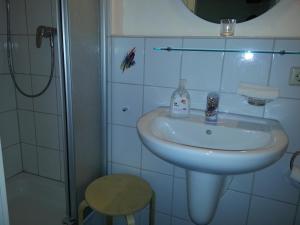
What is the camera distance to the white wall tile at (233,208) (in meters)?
1.20

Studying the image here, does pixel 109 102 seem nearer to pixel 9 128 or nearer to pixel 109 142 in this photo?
pixel 109 142

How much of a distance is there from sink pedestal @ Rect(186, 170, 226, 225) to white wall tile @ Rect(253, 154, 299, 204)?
1.02 ft

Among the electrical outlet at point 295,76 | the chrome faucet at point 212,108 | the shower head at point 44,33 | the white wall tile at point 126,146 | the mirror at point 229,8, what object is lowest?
the white wall tile at point 126,146

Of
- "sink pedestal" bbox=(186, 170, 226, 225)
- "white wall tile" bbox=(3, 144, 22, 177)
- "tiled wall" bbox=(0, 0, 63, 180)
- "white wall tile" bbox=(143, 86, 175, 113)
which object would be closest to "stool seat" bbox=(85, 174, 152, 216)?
"sink pedestal" bbox=(186, 170, 226, 225)

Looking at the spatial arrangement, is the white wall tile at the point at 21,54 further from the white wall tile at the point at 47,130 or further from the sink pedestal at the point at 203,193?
the sink pedestal at the point at 203,193

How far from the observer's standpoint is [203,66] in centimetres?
113

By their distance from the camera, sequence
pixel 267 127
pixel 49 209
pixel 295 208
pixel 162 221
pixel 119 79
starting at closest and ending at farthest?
pixel 267 127 < pixel 295 208 < pixel 119 79 < pixel 162 221 < pixel 49 209

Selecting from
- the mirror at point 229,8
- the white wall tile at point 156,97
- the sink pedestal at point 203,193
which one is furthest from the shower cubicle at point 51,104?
the sink pedestal at point 203,193

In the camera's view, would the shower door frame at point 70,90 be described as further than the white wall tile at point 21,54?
No

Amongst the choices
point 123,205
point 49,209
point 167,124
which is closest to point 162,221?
point 123,205

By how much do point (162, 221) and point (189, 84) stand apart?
822mm

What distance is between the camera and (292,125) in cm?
104

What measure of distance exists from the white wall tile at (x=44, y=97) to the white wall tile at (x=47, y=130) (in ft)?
0.16

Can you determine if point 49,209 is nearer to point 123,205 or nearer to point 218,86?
point 123,205
